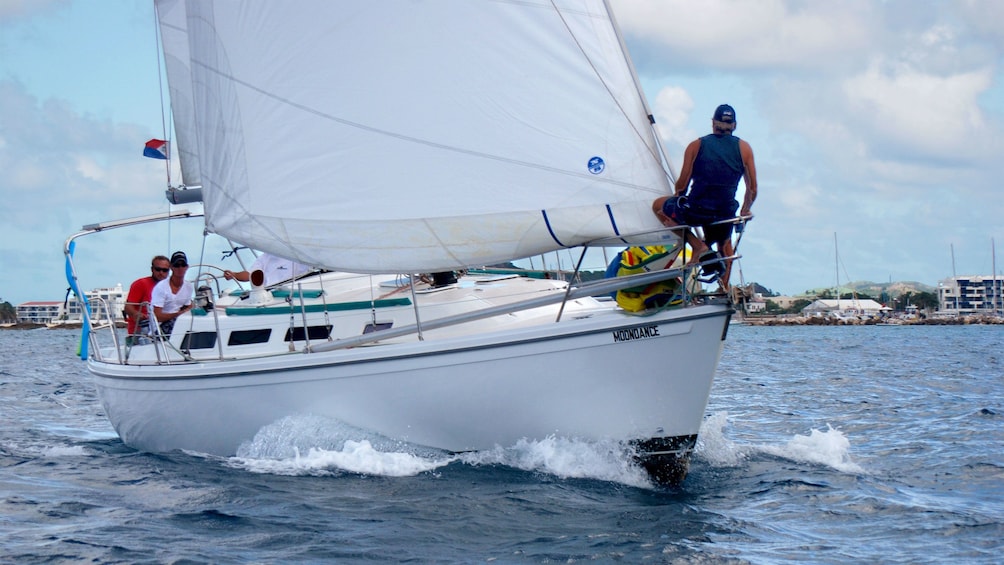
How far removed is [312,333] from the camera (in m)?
9.84

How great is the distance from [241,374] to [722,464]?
4.44 metres

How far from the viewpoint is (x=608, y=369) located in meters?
8.13

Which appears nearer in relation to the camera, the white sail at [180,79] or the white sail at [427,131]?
the white sail at [427,131]

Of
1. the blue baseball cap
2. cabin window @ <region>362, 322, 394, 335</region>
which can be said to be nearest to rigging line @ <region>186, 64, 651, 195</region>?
the blue baseball cap

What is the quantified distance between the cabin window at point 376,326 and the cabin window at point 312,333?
1.17 feet

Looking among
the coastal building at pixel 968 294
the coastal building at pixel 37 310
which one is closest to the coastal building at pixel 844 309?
the coastal building at pixel 968 294

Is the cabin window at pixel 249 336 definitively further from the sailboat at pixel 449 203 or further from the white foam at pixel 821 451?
the white foam at pixel 821 451

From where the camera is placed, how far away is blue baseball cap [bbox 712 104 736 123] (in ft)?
25.7

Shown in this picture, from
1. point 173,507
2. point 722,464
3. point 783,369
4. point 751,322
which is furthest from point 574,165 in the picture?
point 751,322

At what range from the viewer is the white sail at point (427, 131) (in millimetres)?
7832

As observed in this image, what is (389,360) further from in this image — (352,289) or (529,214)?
(352,289)

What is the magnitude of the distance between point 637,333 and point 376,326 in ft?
9.31

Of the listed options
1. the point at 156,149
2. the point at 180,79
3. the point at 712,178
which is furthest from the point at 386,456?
the point at 156,149

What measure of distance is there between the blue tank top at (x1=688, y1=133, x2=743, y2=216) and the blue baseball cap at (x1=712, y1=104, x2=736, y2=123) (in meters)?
0.12
